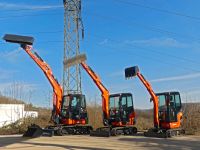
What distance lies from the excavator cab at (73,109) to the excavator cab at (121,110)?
2075 mm

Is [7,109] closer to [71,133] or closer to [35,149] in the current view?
[71,133]

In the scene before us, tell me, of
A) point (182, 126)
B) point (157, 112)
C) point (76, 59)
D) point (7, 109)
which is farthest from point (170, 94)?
point (7, 109)

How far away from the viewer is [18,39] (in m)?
24.3

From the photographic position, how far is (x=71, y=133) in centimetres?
2577

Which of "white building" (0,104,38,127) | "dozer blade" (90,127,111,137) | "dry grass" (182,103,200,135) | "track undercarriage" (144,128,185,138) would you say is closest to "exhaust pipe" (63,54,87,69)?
"dozer blade" (90,127,111,137)

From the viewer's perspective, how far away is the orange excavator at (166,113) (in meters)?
22.7

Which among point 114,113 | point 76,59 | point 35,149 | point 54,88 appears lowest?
point 35,149

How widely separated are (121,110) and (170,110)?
11.1ft

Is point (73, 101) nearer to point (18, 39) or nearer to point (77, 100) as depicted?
point (77, 100)

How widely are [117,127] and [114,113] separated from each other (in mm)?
932

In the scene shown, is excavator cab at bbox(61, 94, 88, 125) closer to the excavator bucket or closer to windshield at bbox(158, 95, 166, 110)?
the excavator bucket

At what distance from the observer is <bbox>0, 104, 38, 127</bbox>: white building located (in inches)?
1357

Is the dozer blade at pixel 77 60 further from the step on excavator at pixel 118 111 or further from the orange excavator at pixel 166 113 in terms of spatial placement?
the orange excavator at pixel 166 113

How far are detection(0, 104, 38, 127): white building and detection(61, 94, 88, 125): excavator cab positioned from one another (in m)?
9.22
